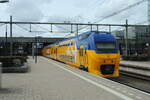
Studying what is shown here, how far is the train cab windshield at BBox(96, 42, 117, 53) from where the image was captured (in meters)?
19.7

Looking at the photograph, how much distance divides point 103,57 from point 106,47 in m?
0.97

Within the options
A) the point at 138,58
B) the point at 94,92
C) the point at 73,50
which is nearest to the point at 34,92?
the point at 94,92

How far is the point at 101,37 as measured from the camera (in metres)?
20.3

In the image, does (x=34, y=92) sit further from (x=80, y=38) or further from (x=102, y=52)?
(x=80, y=38)

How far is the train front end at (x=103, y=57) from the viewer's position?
19312 mm

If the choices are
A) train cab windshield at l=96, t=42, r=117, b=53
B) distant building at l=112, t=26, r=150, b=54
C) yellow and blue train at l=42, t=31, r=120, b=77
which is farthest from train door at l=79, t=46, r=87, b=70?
distant building at l=112, t=26, r=150, b=54

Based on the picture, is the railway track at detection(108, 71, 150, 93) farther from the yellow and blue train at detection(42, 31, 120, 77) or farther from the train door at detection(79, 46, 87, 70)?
the train door at detection(79, 46, 87, 70)

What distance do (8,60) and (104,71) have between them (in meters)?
7.75

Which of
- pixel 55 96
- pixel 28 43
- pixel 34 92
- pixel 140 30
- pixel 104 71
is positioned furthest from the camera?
pixel 28 43

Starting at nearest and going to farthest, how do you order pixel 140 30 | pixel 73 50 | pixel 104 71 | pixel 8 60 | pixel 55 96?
pixel 55 96, pixel 104 71, pixel 8 60, pixel 73 50, pixel 140 30

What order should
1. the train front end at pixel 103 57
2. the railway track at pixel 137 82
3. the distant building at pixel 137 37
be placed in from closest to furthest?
1. the railway track at pixel 137 82
2. the train front end at pixel 103 57
3. the distant building at pixel 137 37

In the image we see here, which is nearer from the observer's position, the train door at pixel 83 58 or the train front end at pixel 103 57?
the train front end at pixel 103 57

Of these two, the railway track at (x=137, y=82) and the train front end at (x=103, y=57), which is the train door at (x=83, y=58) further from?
the railway track at (x=137, y=82)

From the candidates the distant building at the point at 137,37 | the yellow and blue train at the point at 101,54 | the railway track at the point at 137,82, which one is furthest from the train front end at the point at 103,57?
the distant building at the point at 137,37
